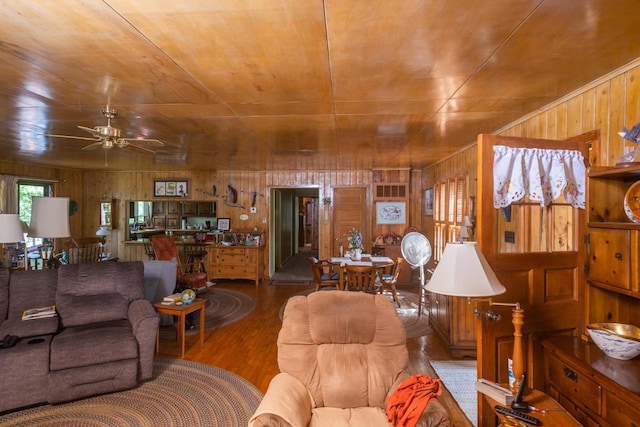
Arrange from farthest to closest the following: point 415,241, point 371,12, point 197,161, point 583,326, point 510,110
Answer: point 197,161
point 415,241
point 510,110
point 583,326
point 371,12

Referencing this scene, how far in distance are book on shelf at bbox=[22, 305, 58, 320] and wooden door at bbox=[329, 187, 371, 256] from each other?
5.01 m

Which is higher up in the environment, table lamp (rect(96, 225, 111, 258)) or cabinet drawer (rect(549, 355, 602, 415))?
table lamp (rect(96, 225, 111, 258))

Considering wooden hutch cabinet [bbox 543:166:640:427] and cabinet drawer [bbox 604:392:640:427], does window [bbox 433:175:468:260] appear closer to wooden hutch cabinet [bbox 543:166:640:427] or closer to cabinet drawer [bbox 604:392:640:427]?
wooden hutch cabinet [bbox 543:166:640:427]

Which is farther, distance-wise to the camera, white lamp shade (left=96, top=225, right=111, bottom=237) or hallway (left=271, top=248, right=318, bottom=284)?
white lamp shade (left=96, top=225, right=111, bottom=237)

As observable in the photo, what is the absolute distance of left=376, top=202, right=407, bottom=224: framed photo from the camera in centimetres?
691

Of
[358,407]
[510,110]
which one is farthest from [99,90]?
[510,110]

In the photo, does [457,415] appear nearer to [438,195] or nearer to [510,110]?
[510,110]

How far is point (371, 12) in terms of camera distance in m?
1.52

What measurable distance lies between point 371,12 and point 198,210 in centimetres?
859

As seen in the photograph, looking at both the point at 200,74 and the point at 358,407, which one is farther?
the point at 200,74

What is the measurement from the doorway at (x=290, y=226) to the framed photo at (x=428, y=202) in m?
2.91

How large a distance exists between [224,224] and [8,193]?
384 cm

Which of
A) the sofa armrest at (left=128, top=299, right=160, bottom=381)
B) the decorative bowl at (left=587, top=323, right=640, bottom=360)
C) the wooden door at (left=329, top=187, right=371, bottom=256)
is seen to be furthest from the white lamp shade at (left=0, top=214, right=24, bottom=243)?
the wooden door at (left=329, top=187, right=371, bottom=256)

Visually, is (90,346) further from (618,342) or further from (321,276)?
(618,342)
